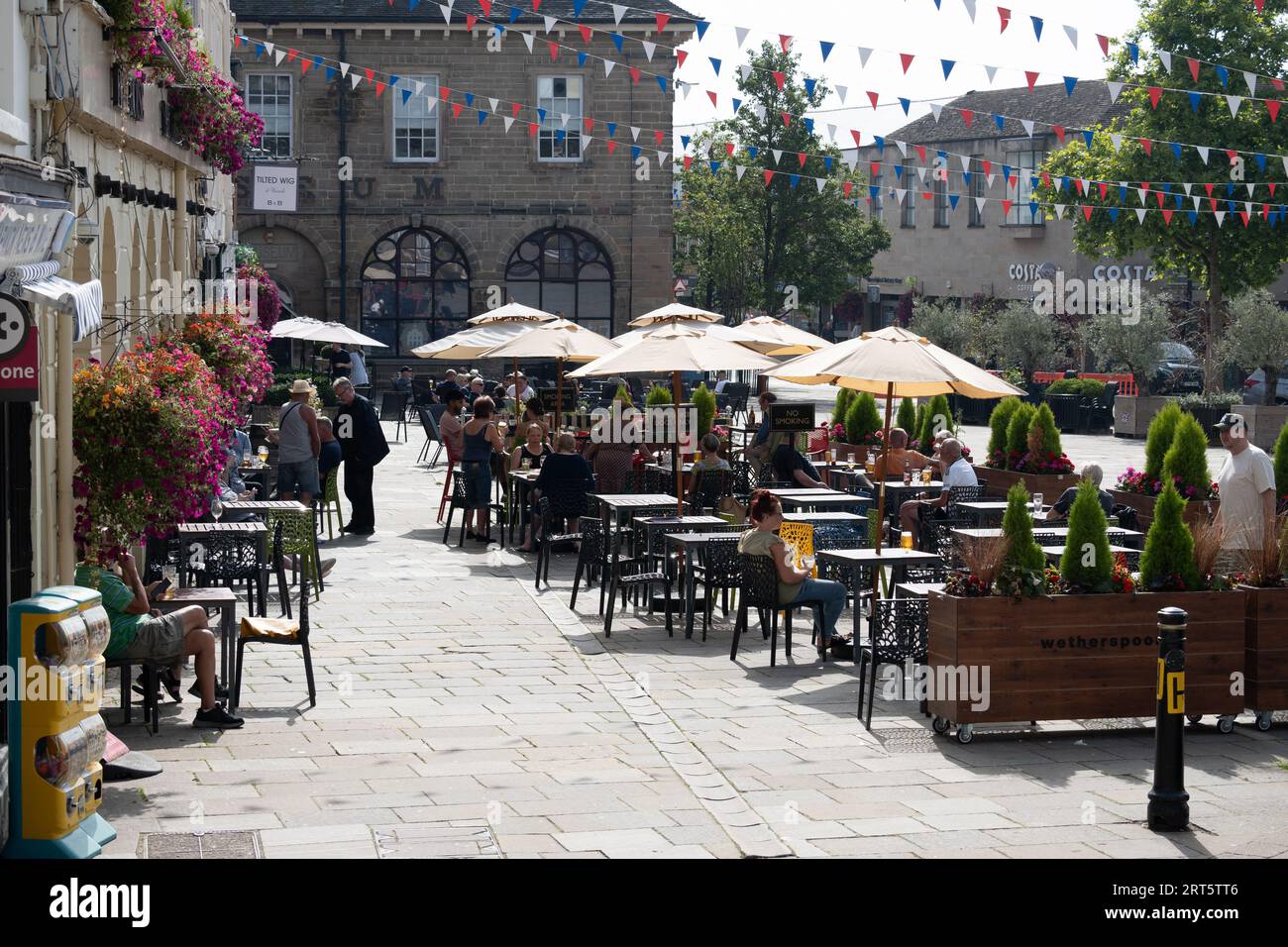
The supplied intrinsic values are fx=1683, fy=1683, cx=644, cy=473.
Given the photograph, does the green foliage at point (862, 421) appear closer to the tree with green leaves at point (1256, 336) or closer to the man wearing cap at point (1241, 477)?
the man wearing cap at point (1241, 477)

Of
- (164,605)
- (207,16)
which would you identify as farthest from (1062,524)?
(207,16)

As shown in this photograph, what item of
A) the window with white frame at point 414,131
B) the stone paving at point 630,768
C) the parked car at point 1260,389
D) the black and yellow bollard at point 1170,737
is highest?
the window with white frame at point 414,131

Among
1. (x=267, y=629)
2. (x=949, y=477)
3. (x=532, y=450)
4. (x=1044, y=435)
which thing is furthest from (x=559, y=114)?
(x=267, y=629)

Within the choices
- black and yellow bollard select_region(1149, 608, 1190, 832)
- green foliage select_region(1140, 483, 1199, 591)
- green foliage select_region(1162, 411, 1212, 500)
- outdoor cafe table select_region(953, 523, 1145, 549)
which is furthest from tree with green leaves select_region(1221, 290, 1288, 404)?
black and yellow bollard select_region(1149, 608, 1190, 832)

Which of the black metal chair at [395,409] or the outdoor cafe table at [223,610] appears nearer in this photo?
the outdoor cafe table at [223,610]

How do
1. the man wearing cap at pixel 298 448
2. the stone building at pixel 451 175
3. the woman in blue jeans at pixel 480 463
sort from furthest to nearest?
1. the stone building at pixel 451 175
2. the woman in blue jeans at pixel 480 463
3. the man wearing cap at pixel 298 448

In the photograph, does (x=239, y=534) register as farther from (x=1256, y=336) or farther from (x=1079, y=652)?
(x=1256, y=336)

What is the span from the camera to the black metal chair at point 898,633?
9.30 m

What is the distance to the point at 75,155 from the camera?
11.4 metres

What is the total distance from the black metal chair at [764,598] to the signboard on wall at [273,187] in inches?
925

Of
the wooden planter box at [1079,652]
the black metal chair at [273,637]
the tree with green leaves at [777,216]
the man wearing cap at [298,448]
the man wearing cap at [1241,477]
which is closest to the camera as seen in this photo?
the wooden planter box at [1079,652]

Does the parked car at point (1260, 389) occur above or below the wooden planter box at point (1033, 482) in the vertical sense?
above

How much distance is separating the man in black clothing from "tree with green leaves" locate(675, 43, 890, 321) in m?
33.6

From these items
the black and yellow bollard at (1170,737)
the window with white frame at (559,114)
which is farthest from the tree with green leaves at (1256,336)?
the black and yellow bollard at (1170,737)
